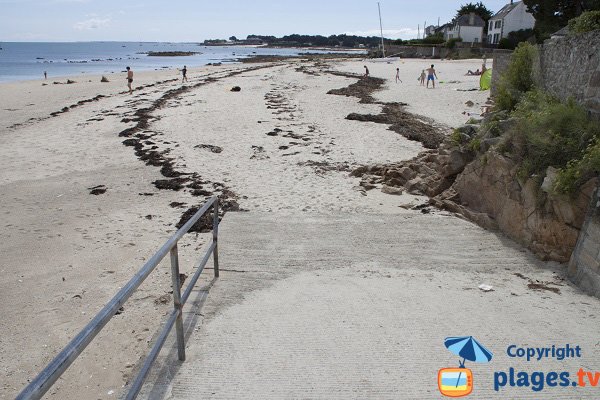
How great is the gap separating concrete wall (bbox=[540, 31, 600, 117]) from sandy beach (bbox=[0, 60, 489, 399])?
276cm

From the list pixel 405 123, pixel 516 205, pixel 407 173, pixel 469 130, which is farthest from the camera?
pixel 405 123

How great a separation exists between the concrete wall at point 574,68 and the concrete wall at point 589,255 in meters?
1.89

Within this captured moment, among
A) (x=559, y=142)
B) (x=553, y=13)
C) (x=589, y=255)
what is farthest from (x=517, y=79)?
(x=553, y=13)

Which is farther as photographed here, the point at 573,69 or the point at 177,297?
the point at 573,69

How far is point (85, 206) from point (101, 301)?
373 centimetres

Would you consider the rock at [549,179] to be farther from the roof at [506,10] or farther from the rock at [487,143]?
the roof at [506,10]

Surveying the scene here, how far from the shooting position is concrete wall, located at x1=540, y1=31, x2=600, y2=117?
5965 millimetres

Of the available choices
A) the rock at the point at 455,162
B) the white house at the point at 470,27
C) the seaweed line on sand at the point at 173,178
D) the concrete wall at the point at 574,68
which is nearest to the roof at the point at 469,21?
the white house at the point at 470,27

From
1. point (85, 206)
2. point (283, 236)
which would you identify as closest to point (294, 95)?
point (85, 206)

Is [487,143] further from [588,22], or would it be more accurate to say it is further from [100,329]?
[100,329]

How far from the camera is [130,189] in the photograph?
9.24 metres

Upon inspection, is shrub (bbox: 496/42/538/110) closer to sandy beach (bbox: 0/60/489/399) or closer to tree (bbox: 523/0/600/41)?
sandy beach (bbox: 0/60/489/399)

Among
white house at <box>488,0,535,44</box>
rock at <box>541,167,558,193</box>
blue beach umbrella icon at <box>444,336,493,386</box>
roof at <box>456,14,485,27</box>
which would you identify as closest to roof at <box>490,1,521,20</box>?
white house at <box>488,0,535,44</box>

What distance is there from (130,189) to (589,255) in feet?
26.1
